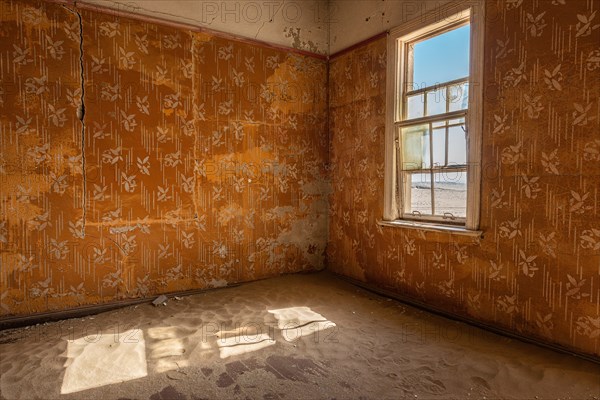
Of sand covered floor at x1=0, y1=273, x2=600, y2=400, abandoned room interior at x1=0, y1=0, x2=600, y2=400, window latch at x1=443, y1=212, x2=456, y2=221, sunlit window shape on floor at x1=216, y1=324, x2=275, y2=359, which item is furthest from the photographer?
window latch at x1=443, y1=212, x2=456, y2=221

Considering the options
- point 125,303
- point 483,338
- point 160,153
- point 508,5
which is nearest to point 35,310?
point 125,303

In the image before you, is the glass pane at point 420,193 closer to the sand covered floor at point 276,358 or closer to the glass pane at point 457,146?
the glass pane at point 457,146

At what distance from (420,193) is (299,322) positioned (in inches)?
63.4

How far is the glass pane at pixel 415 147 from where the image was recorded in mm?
3256

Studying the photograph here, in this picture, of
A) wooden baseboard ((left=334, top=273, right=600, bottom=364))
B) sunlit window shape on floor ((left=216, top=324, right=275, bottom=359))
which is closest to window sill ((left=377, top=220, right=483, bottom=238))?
wooden baseboard ((left=334, top=273, right=600, bottom=364))

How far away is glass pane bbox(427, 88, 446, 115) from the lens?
10.1 feet

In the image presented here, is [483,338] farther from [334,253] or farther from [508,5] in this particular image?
[508,5]

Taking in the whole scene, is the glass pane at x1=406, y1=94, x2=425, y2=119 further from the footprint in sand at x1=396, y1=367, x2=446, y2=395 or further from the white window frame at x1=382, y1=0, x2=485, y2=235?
the footprint in sand at x1=396, y1=367, x2=446, y2=395

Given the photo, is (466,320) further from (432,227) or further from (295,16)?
(295,16)

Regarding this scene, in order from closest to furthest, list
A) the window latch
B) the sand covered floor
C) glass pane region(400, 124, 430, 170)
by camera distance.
A: the sand covered floor < the window latch < glass pane region(400, 124, 430, 170)

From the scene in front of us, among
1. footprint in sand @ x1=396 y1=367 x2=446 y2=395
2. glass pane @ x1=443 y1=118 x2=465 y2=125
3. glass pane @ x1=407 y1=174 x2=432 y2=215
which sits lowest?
footprint in sand @ x1=396 y1=367 x2=446 y2=395

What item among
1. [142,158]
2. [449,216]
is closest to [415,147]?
[449,216]

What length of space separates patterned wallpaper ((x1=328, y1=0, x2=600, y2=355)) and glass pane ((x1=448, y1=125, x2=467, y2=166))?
8.1 inches

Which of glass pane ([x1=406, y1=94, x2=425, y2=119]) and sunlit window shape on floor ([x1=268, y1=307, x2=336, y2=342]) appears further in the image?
glass pane ([x1=406, y1=94, x2=425, y2=119])
